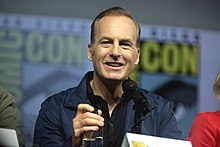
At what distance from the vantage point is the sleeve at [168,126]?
5.85 feet

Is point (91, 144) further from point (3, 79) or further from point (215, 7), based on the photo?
point (215, 7)

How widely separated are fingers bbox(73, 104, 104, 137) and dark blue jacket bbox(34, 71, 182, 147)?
223mm

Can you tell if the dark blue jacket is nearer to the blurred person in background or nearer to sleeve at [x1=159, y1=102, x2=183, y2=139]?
sleeve at [x1=159, y1=102, x2=183, y2=139]

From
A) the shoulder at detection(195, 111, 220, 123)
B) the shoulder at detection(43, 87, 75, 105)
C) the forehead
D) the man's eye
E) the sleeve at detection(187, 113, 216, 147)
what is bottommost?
the sleeve at detection(187, 113, 216, 147)

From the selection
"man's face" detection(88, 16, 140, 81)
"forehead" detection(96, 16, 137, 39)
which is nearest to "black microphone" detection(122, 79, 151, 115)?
"man's face" detection(88, 16, 140, 81)

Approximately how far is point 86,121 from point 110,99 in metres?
0.40

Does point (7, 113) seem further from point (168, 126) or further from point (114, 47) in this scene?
point (168, 126)

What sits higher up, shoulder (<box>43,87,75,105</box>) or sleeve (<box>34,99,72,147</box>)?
shoulder (<box>43,87,75,105</box>)

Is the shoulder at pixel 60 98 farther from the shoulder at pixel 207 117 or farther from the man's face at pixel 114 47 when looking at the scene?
the shoulder at pixel 207 117

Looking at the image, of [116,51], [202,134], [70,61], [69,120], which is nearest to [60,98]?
[69,120]

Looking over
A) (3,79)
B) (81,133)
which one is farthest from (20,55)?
(81,133)

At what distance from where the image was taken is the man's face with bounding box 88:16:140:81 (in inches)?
68.6

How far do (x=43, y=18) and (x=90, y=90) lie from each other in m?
1.38

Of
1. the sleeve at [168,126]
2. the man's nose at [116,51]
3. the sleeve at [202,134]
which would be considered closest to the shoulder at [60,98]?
the man's nose at [116,51]
